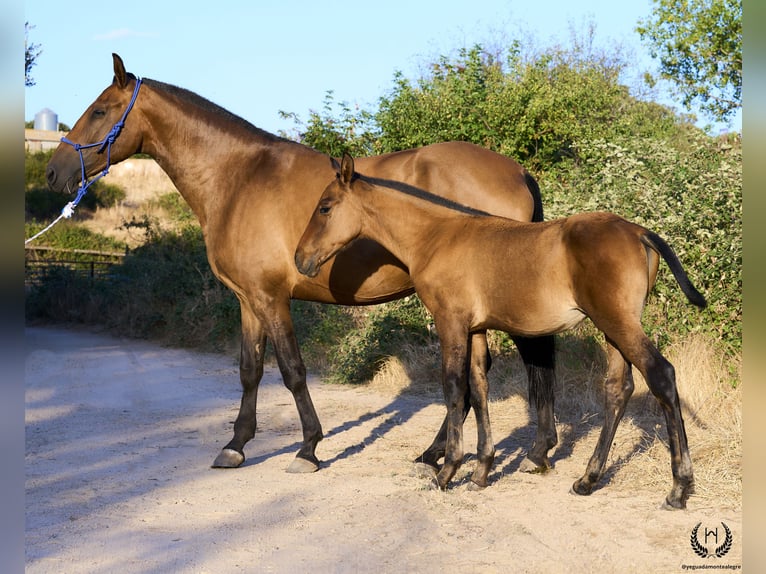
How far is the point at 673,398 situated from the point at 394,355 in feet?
19.4

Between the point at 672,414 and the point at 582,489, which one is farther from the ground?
the point at 672,414

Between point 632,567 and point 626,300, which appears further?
point 626,300

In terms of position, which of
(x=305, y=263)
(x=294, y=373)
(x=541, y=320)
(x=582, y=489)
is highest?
(x=305, y=263)

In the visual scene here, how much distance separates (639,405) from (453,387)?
3.05 meters

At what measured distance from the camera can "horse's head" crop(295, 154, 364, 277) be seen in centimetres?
557

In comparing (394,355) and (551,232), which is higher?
(551,232)

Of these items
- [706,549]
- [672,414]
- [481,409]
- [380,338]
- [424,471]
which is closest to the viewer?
[706,549]

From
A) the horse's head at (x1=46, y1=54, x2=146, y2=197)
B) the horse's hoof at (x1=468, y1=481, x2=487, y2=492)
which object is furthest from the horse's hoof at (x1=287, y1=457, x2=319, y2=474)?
the horse's head at (x1=46, y1=54, x2=146, y2=197)

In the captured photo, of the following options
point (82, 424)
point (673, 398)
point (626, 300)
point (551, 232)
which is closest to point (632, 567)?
point (673, 398)

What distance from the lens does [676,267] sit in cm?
451

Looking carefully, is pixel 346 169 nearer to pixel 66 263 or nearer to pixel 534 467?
pixel 534 467

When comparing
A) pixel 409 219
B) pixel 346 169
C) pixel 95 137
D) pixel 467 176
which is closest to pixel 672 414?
pixel 409 219

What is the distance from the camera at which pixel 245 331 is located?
664 centimetres
